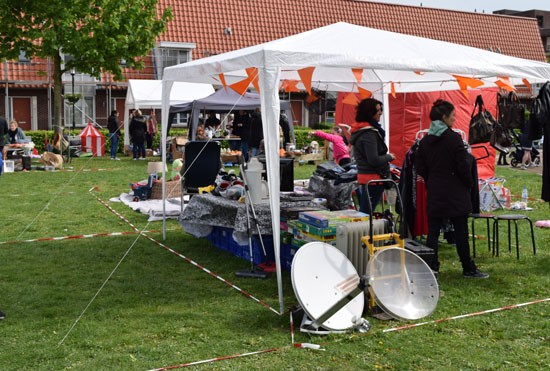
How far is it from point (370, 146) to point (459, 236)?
Answer: 1.25 m

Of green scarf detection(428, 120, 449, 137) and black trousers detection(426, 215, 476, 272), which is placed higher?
green scarf detection(428, 120, 449, 137)

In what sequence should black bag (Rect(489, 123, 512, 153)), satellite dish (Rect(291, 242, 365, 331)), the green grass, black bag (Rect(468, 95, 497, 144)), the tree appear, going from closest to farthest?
the green grass < satellite dish (Rect(291, 242, 365, 331)) < black bag (Rect(489, 123, 512, 153)) < black bag (Rect(468, 95, 497, 144)) < the tree

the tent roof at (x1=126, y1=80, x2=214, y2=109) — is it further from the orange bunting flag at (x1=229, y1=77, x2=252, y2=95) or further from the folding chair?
the orange bunting flag at (x1=229, y1=77, x2=252, y2=95)

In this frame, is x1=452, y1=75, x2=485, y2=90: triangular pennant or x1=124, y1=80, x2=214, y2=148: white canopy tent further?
x1=124, y1=80, x2=214, y2=148: white canopy tent

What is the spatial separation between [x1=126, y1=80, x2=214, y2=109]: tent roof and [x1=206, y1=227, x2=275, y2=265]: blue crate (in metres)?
13.9

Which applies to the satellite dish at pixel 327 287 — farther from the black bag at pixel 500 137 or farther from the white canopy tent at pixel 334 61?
the black bag at pixel 500 137

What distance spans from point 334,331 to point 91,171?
1383 centimetres

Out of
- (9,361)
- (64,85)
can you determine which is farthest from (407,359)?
(64,85)

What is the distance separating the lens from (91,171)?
17828mm

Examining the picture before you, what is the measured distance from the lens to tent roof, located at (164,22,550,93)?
5.79 m

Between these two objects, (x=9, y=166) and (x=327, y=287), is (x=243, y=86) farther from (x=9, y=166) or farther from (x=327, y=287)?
(x=9, y=166)

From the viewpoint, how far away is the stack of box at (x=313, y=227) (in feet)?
19.8

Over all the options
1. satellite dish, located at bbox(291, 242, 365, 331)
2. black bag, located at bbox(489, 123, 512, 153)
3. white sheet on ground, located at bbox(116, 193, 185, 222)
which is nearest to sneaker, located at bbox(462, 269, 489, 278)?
satellite dish, located at bbox(291, 242, 365, 331)

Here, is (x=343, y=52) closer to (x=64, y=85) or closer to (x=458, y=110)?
(x=458, y=110)
